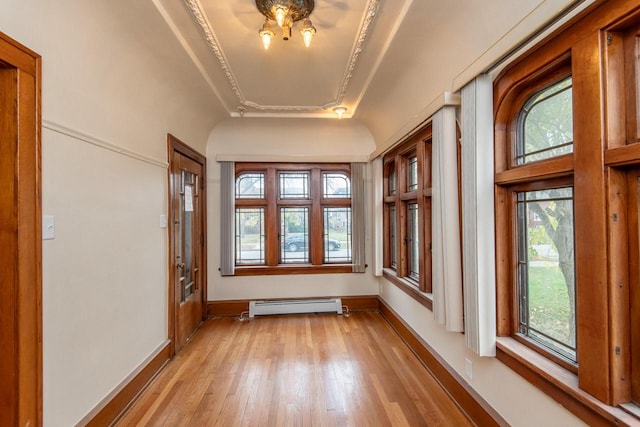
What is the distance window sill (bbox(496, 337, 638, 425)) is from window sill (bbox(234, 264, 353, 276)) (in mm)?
2840

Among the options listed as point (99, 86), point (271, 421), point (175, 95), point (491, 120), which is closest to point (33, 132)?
point (99, 86)

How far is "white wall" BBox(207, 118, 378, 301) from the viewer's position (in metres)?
4.38

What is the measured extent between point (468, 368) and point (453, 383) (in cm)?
27

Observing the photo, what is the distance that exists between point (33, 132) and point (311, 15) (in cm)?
179

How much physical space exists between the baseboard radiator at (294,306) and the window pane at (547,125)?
10.5ft

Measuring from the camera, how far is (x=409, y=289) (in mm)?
3217

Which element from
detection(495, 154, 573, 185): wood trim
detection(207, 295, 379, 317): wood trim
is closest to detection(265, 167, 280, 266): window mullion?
detection(207, 295, 379, 317): wood trim

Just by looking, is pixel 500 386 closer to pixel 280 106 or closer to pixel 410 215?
pixel 410 215

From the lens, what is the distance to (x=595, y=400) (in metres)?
1.22

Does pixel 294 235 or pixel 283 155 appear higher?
pixel 283 155

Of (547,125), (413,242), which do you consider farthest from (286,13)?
(413,242)

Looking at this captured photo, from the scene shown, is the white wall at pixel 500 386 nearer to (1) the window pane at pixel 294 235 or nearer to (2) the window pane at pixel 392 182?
(2) the window pane at pixel 392 182

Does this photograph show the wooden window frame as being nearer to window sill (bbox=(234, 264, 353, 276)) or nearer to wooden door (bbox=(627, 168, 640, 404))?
wooden door (bbox=(627, 168, 640, 404))

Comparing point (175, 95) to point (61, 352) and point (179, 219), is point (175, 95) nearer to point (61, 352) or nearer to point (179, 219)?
point (179, 219)
